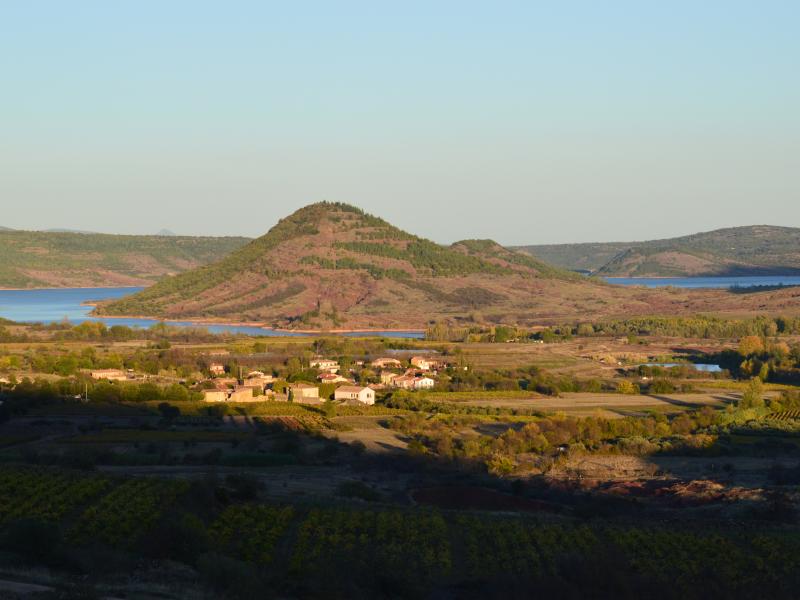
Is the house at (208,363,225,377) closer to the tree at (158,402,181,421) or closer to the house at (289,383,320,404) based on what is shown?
the house at (289,383,320,404)

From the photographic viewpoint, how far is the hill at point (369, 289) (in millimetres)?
146000

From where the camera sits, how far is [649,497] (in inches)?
1501

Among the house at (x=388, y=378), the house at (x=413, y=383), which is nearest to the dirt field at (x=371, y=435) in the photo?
the house at (x=413, y=383)

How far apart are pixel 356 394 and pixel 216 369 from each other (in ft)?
54.8

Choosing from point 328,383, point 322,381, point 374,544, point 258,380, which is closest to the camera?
point 374,544

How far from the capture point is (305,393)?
67.4 meters

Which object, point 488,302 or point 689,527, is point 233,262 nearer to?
point 488,302

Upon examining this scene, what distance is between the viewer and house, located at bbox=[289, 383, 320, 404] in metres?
65.2

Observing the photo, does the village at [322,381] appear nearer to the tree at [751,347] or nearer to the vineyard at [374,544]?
the tree at [751,347]

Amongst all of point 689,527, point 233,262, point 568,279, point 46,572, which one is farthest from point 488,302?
point 46,572

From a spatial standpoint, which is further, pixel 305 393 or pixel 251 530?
pixel 305 393

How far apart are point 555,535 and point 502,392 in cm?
4014

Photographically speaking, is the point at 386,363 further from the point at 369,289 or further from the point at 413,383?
the point at 369,289

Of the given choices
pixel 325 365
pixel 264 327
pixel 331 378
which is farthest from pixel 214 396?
pixel 264 327
